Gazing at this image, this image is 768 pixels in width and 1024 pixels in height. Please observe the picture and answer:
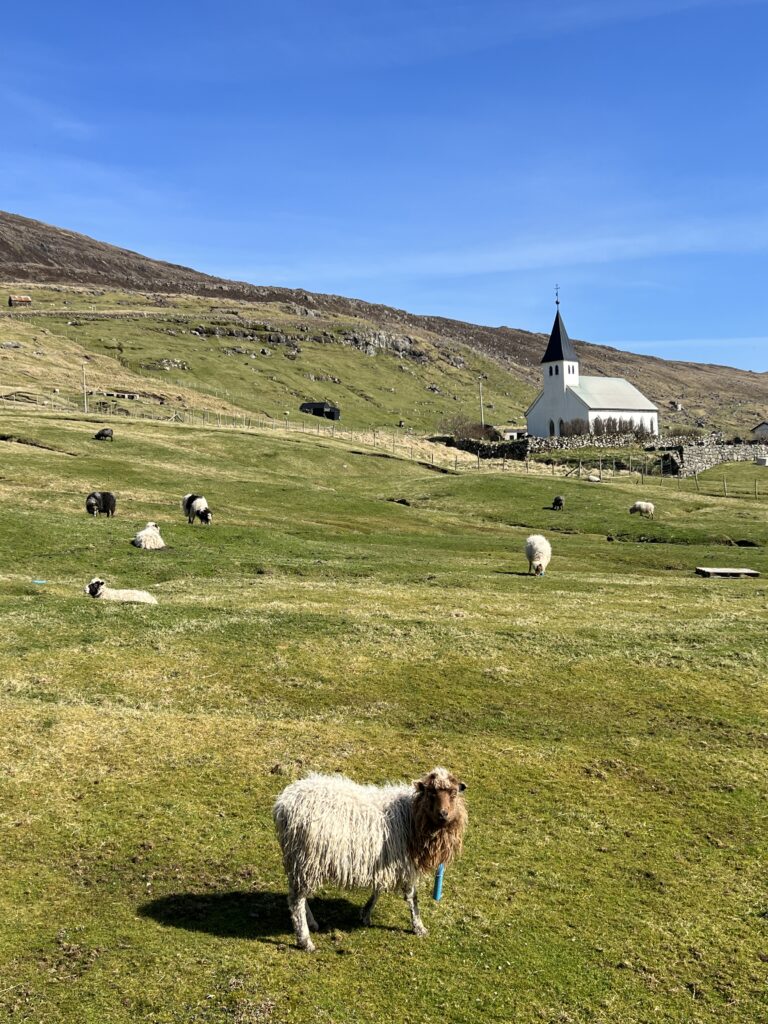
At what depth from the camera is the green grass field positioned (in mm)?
10945

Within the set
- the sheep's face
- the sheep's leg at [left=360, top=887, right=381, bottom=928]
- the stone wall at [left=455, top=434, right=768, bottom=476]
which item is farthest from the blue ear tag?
the stone wall at [left=455, top=434, right=768, bottom=476]

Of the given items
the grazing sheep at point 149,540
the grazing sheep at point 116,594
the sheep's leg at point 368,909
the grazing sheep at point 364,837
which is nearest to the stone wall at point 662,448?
the grazing sheep at point 149,540

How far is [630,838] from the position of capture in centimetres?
1531

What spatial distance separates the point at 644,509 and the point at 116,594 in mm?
50080

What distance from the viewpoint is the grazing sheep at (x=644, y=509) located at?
224 feet

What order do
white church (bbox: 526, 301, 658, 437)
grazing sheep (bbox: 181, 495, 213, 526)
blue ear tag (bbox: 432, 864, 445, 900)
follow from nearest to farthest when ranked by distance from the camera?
blue ear tag (bbox: 432, 864, 445, 900) → grazing sheep (bbox: 181, 495, 213, 526) → white church (bbox: 526, 301, 658, 437)

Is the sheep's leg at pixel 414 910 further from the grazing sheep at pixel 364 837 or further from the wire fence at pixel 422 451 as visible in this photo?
the wire fence at pixel 422 451

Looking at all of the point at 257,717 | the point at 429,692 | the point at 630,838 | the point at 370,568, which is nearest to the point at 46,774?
the point at 257,717

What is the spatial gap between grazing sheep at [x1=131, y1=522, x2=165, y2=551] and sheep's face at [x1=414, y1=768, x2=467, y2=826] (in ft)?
102

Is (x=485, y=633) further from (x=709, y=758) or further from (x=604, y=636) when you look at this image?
(x=709, y=758)

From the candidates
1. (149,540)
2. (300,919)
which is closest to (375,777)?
(300,919)

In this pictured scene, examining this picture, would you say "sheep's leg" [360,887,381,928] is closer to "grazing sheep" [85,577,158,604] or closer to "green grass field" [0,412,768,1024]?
"green grass field" [0,412,768,1024]

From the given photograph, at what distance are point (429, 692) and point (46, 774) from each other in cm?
1021

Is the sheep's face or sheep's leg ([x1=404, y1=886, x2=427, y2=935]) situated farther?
sheep's leg ([x1=404, y1=886, x2=427, y2=935])
